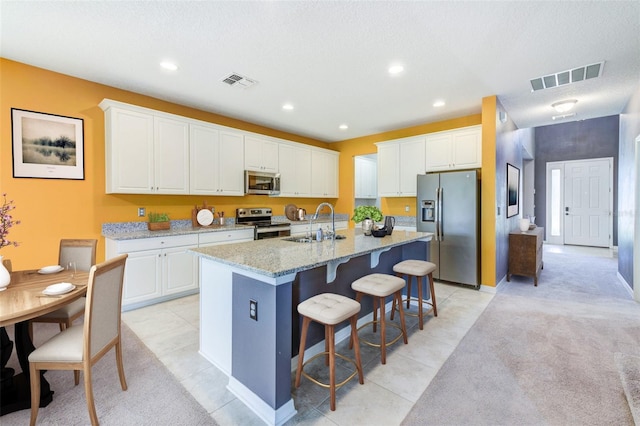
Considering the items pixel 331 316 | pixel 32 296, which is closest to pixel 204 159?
pixel 32 296

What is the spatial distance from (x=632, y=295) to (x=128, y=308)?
6.46 meters

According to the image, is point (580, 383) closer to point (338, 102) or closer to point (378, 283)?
point (378, 283)

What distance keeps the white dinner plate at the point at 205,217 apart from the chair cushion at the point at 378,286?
9.36 ft

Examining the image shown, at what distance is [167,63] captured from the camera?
2949 mm

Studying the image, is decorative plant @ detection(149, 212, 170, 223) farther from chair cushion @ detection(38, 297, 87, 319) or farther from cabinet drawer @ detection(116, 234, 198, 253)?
chair cushion @ detection(38, 297, 87, 319)

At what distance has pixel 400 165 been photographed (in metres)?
5.26

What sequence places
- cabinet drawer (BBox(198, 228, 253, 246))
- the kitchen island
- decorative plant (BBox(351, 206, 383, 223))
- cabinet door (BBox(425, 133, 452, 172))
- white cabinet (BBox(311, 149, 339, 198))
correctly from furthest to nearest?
white cabinet (BBox(311, 149, 339, 198)), cabinet door (BBox(425, 133, 452, 172)), cabinet drawer (BBox(198, 228, 253, 246)), decorative plant (BBox(351, 206, 383, 223)), the kitchen island

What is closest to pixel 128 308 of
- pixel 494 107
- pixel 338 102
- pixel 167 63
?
pixel 167 63

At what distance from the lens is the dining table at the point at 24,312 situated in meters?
1.58

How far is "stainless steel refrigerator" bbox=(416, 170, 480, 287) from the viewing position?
13.6ft

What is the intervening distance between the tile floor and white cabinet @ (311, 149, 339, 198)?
3492 millimetres

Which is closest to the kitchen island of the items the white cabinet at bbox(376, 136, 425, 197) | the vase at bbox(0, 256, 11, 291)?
the vase at bbox(0, 256, 11, 291)

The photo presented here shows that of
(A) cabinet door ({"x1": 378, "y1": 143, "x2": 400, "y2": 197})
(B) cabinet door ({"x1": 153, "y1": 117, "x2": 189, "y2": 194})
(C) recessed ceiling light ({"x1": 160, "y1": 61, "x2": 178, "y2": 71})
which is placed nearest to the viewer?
(C) recessed ceiling light ({"x1": 160, "y1": 61, "x2": 178, "y2": 71})

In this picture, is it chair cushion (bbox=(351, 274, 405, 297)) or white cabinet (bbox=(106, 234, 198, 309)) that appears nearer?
chair cushion (bbox=(351, 274, 405, 297))
